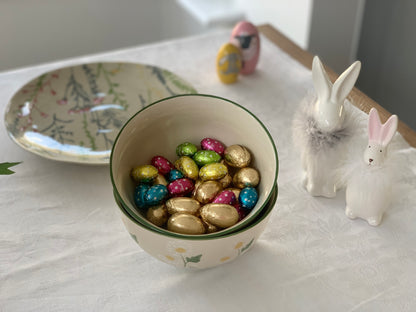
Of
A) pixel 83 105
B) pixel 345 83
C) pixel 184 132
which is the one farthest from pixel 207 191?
pixel 83 105

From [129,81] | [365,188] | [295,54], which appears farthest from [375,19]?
[365,188]

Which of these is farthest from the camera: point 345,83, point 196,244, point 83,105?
point 83,105

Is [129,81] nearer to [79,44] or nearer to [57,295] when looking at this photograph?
[57,295]

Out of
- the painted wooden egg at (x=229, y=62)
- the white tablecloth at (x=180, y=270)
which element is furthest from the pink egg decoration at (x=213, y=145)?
the painted wooden egg at (x=229, y=62)

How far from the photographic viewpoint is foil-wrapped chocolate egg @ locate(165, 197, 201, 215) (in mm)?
609

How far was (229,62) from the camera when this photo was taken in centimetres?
98

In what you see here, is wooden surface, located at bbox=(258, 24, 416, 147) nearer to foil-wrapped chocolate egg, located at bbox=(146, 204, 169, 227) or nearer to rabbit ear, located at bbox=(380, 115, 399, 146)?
rabbit ear, located at bbox=(380, 115, 399, 146)

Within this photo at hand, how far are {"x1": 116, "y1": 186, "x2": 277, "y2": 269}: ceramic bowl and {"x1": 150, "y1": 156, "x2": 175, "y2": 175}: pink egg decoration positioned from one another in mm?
123

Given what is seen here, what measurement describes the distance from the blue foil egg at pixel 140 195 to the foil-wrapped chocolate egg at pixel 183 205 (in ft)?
0.11

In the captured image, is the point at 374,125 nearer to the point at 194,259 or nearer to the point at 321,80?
the point at 321,80

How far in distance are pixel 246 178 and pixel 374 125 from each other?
18cm

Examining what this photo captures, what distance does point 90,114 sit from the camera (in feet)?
2.99

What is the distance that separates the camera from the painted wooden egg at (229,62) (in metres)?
0.98

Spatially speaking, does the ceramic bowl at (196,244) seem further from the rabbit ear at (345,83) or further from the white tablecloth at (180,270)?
the rabbit ear at (345,83)
